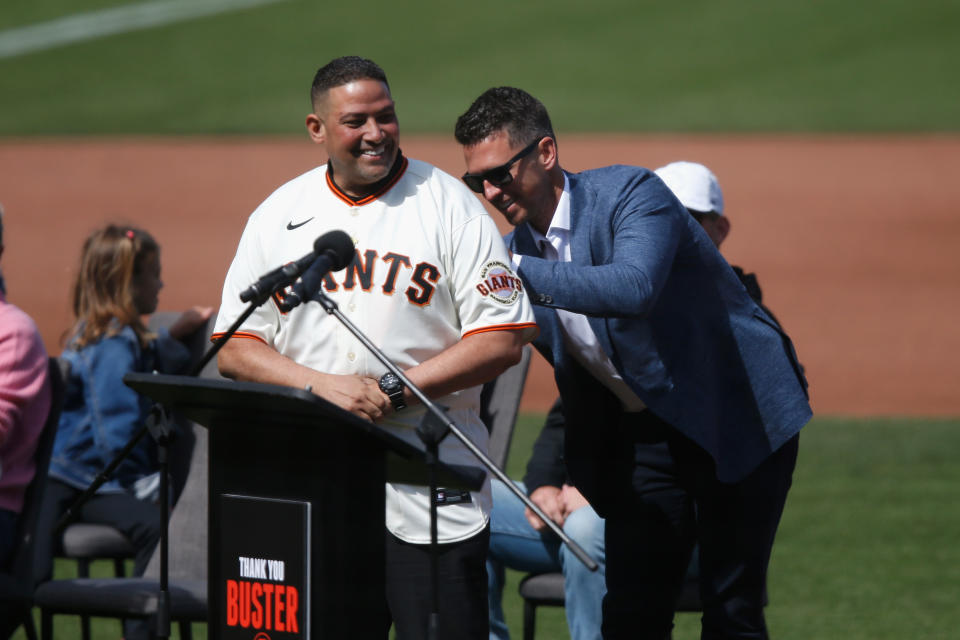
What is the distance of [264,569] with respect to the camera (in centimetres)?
322

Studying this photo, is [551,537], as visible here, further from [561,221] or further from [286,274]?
[286,274]

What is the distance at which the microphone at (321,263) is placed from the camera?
3.06 metres

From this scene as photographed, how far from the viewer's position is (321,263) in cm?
313

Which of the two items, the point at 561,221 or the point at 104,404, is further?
the point at 104,404

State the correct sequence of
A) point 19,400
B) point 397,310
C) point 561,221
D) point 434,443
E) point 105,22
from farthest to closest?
point 105,22 < point 19,400 < point 561,221 < point 397,310 < point 434,443

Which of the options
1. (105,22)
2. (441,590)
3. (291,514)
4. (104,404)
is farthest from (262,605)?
(105,22)

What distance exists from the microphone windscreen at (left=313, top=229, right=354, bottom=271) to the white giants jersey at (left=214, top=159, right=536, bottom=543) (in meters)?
0.42

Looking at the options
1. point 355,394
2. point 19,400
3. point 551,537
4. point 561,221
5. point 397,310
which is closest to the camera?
point 355,394

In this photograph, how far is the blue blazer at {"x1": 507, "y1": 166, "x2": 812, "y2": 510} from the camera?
3.76 metres

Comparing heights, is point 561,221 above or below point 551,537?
above

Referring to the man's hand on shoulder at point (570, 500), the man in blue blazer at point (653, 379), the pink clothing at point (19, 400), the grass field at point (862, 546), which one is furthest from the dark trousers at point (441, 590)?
the grass field at point (862, 546)

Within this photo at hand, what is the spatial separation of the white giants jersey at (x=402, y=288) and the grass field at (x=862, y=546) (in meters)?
2.57

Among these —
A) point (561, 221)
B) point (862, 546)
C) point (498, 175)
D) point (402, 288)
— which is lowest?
point (862, 546)

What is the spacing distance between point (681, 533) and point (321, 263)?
163 cm
